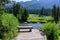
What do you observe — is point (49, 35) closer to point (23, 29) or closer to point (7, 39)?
point (7, 39)

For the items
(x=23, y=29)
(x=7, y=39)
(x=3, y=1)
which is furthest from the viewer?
(x=23, y=29)

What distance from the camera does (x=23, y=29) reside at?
590 inches

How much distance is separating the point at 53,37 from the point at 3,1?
15.2 ft

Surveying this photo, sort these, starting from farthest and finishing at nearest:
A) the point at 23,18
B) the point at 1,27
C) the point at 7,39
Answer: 1. the point at 23,18
2. the point at 7,39
3. the point at 1,27

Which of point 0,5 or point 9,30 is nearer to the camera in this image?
point 0,5

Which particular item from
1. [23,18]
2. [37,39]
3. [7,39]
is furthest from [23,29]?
[23,18]

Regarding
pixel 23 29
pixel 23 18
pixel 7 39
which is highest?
pixel 7 39

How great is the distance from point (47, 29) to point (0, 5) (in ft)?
16.1

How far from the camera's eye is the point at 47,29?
34.3 feet

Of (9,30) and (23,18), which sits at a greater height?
(9,30)

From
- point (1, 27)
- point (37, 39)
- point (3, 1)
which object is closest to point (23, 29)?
point (37, 39)

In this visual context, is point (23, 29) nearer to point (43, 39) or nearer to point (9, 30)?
point (43, 39)

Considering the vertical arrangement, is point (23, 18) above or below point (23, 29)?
below

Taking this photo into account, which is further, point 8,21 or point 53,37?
point 53,37
